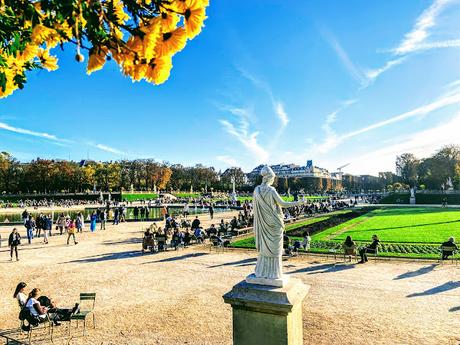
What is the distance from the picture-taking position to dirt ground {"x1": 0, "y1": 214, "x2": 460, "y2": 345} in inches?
291

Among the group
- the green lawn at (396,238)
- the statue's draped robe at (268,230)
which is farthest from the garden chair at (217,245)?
the statue's draped robe at (268,230)

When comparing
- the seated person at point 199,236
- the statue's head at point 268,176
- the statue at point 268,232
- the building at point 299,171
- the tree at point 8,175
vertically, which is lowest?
the seated person at point 199,236

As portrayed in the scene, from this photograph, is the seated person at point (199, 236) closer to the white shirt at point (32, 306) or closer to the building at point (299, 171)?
the white shirt at point (32, 306)

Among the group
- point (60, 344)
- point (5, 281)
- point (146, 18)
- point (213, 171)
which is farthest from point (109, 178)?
point (146, 18)

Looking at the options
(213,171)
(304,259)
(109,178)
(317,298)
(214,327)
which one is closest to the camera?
(214,327)

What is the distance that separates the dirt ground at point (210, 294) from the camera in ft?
24.2

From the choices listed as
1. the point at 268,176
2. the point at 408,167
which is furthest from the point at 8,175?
the point at 408,167

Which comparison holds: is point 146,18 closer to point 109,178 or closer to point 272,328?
point 272,328

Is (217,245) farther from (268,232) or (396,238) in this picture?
(268,232)

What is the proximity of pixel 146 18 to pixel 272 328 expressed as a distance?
4.16 meters

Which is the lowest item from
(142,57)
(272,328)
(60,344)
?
(60,344)

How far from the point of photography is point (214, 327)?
7754mm

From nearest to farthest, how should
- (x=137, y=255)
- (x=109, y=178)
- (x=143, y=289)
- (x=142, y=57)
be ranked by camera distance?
1. (x=142, y=57)
2. (x=143, y=289)
3. (x=137, y=255)
4. (x=109, y=178)

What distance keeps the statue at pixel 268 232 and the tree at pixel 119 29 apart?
3253 mm
